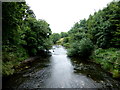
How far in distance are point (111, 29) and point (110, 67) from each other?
6.22m

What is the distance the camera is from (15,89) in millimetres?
4750

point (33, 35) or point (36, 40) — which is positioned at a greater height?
point (33, 35)

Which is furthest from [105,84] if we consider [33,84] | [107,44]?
[107,44]

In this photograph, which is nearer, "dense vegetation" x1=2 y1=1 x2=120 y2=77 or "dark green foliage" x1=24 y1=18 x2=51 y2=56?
"dense vegetation" x1=2 y1=1 x2=120 y2=77

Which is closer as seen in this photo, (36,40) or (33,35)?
(33,35)

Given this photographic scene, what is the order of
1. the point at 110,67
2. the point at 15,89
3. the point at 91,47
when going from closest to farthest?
the point at 15,89
the point at 110,67
the point at 91,47

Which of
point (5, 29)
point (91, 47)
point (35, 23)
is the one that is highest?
point (35, 23)

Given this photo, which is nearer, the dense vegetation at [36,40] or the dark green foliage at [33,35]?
the dense vegetation at [36,40]

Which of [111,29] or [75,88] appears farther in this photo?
[111,29]

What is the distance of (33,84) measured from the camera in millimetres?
5371

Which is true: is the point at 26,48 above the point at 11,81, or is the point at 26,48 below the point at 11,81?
above

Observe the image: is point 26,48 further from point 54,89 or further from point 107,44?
point 107,44

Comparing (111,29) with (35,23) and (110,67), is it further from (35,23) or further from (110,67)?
(35,23)

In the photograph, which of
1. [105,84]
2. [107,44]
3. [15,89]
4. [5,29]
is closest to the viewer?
[5,29]
